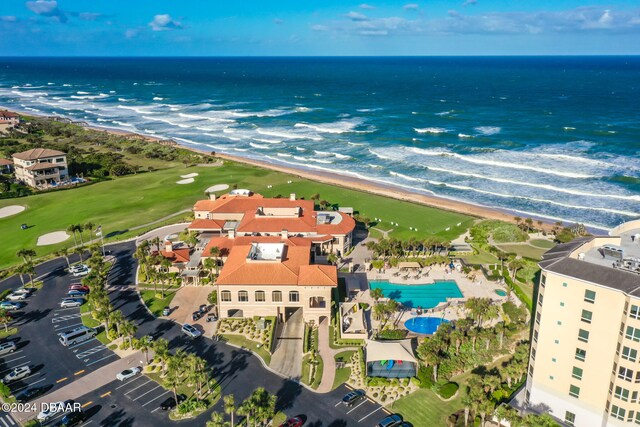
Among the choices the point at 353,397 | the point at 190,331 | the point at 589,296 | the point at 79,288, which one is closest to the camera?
the point at 589,296

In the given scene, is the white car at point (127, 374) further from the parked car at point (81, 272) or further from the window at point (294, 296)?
the parked car at point (81, 272)

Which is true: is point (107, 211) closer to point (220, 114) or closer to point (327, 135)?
point (327, 135)

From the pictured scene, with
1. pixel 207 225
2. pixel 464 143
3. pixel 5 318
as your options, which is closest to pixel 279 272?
pixel 207 225

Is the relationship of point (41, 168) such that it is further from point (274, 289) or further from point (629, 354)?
point (629, 354)

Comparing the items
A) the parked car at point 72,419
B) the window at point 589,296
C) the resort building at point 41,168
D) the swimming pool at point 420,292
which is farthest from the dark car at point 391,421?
the resort building at point 41,168

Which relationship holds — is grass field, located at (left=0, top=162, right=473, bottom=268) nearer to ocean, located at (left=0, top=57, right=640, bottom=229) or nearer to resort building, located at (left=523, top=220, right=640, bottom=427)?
ocean, located at (left=0, top=57, right=640, bottom=229)

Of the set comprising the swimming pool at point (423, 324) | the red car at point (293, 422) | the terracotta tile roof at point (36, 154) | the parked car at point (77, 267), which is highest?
the terracotta tile roof at point (36, 154)
